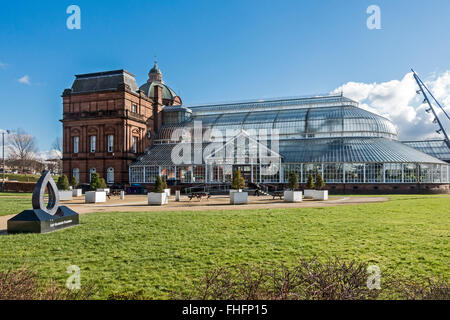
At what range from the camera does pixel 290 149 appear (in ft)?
138

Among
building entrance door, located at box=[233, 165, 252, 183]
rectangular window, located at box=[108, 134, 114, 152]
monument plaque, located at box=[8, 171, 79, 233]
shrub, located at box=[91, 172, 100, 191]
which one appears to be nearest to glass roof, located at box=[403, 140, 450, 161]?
building entrance door, located at box=[233, 165, 252, 183]

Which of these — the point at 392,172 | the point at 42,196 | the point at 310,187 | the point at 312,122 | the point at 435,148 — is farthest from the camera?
the point at 435,148

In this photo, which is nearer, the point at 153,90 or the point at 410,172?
the point at 410,172

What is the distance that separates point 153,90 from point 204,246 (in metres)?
50.7

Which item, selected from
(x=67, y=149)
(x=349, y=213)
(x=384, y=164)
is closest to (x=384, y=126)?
(x=384, y=164)

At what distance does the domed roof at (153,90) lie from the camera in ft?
184

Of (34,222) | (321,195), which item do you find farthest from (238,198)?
(34,222)

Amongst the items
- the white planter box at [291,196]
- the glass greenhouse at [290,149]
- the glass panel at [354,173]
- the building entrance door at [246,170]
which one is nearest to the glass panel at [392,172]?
the glass greenhouse at [290,149]

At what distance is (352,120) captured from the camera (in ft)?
143

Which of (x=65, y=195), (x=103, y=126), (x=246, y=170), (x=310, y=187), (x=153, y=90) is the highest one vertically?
(x=153, y=90)

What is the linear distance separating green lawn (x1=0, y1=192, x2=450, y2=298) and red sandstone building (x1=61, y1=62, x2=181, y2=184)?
33745 mm

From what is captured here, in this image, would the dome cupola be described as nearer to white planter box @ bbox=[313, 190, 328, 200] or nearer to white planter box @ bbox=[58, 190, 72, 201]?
white planter box @ bbox=[58, 190, 72, 201]

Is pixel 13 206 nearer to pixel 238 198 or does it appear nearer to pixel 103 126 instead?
pixel 238 198

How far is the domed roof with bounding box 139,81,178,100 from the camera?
5619cm
